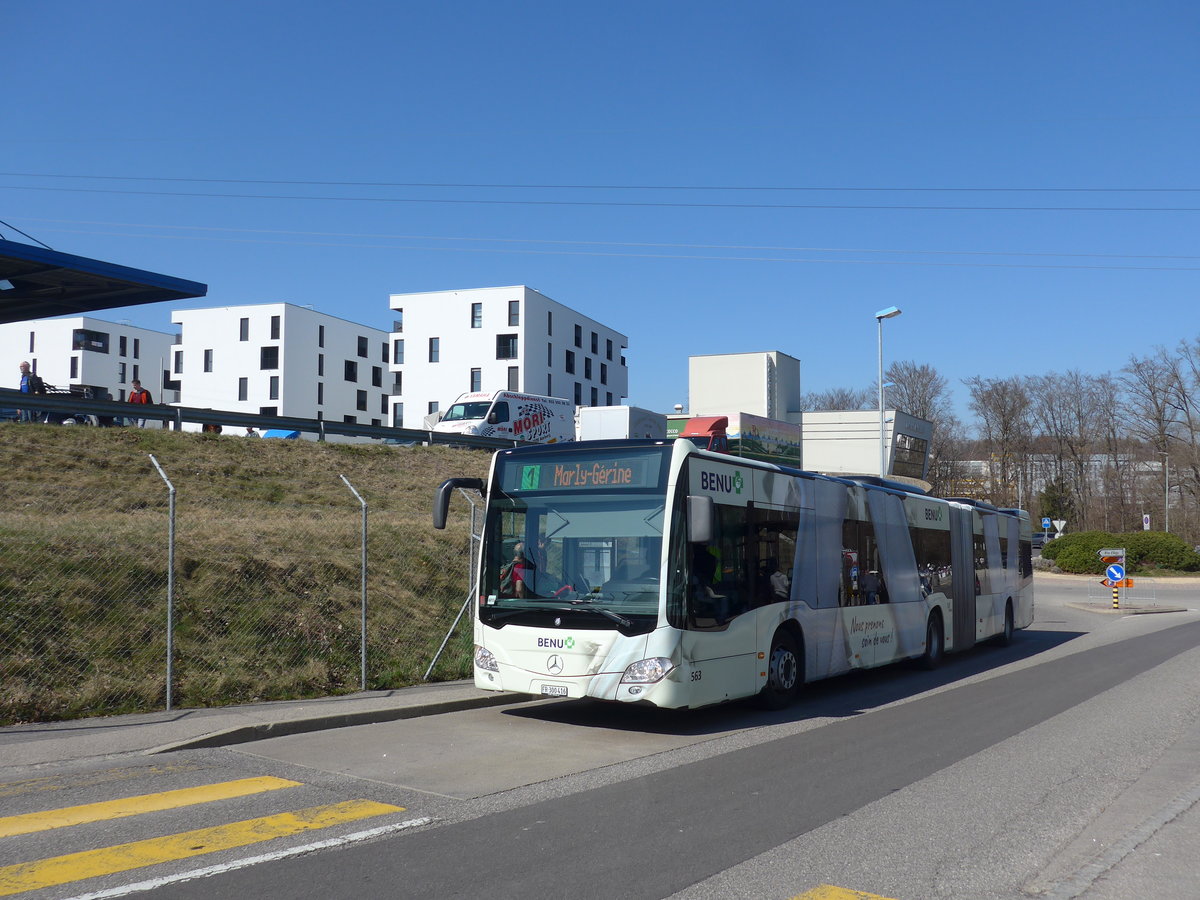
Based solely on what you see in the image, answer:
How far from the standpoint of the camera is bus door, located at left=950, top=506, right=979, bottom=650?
60.2ft

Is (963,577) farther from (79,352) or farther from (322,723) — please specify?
(79,352)

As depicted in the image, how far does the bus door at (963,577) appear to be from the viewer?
60.2ft

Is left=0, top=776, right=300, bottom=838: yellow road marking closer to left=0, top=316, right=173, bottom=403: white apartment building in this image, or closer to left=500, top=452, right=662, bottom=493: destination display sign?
left=500, top=452, right=662, bottom=493: destination display sign

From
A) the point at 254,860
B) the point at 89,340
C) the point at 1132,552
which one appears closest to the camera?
the point at 254,860

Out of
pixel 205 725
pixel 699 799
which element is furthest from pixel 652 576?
pixel 205 725

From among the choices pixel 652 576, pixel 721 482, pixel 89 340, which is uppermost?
pixel 89 340

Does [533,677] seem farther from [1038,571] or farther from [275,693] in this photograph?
[1038,571]

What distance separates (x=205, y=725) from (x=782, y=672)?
6.18 meters

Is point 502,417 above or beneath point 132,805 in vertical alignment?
above

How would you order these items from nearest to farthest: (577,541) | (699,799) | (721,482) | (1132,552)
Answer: (699,799)
(577,541)
(721,482)
(1132,552)

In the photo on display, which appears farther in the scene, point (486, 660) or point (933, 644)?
point (933, 644)

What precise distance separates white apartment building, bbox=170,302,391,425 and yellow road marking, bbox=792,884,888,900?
227 feet

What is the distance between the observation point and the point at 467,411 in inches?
1553

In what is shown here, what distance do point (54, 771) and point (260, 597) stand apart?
17.3ft
